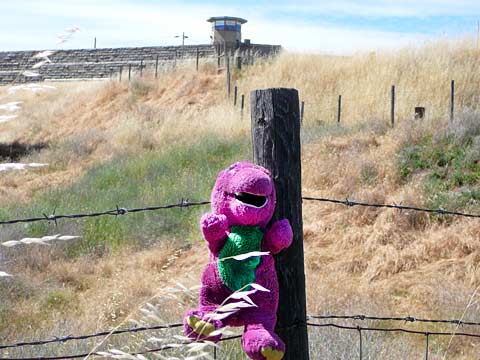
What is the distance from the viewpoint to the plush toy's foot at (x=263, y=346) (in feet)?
7.13

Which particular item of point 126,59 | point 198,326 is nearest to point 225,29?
point 126,59

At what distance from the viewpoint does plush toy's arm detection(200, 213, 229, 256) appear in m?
2.32

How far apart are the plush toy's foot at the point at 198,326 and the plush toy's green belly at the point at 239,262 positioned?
136 millimetres

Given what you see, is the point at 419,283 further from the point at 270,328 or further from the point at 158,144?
the point at 158,144

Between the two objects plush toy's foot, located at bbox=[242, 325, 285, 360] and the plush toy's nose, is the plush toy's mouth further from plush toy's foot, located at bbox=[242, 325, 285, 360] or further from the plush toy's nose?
plush toy's foot, located at bbox=[242, 325, 285, 360]

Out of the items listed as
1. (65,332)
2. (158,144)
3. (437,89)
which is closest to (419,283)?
(65,332)

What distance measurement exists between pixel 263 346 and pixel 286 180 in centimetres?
59

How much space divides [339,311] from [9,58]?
3091 centimetres

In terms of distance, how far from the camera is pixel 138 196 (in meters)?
12.4

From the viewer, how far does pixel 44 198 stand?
1330 centimetres

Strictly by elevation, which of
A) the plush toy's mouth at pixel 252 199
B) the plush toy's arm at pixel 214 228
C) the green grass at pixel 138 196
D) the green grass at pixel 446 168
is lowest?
the green grass at pixel 138 196

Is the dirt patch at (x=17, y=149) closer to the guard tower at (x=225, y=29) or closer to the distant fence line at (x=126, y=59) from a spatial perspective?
the distant fence line at (x=126, y=59)

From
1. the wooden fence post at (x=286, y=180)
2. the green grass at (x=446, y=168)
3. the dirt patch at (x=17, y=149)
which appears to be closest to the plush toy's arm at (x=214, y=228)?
the wooden fence post at (x=286, y=180)

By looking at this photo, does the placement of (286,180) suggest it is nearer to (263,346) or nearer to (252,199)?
(252,199)
